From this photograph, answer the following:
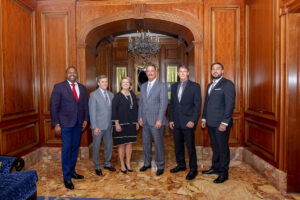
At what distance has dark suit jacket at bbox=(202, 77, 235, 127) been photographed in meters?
2.90

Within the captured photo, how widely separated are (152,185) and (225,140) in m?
1.22

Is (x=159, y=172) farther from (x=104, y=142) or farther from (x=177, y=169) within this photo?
(x=104, y=142)

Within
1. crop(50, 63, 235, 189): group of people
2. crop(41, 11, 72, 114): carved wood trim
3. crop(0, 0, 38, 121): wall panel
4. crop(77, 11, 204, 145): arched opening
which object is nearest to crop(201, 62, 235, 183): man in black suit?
crop(50, 63, 235, 189): group of people

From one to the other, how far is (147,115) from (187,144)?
0.74m

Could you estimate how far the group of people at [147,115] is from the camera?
288cm

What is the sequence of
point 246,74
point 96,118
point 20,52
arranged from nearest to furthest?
1. point 96,118
2. point 20,52
3. point 246,74

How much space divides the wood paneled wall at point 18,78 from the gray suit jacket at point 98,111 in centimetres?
127

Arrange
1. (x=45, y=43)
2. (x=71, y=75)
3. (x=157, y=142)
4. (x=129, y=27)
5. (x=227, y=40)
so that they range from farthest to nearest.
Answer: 1. (x=129, y=27)
2. (x=45, y=43)
3. (x=227, y=40)
4. (x=157, y=142)
5. (x=71, y=75)

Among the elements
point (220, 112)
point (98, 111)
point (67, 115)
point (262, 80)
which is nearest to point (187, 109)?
point (220, 112)

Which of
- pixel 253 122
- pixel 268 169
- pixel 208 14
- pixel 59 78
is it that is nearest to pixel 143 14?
pixel 208 14

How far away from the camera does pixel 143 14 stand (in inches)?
158

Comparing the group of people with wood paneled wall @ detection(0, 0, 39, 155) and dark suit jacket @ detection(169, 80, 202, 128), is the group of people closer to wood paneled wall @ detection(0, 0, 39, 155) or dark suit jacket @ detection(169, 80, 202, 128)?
dark suit jacket @ detection(169, 80, 202, 128)

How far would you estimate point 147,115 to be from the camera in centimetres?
325

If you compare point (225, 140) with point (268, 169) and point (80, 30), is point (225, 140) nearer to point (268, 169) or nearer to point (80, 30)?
point (268, 169)
